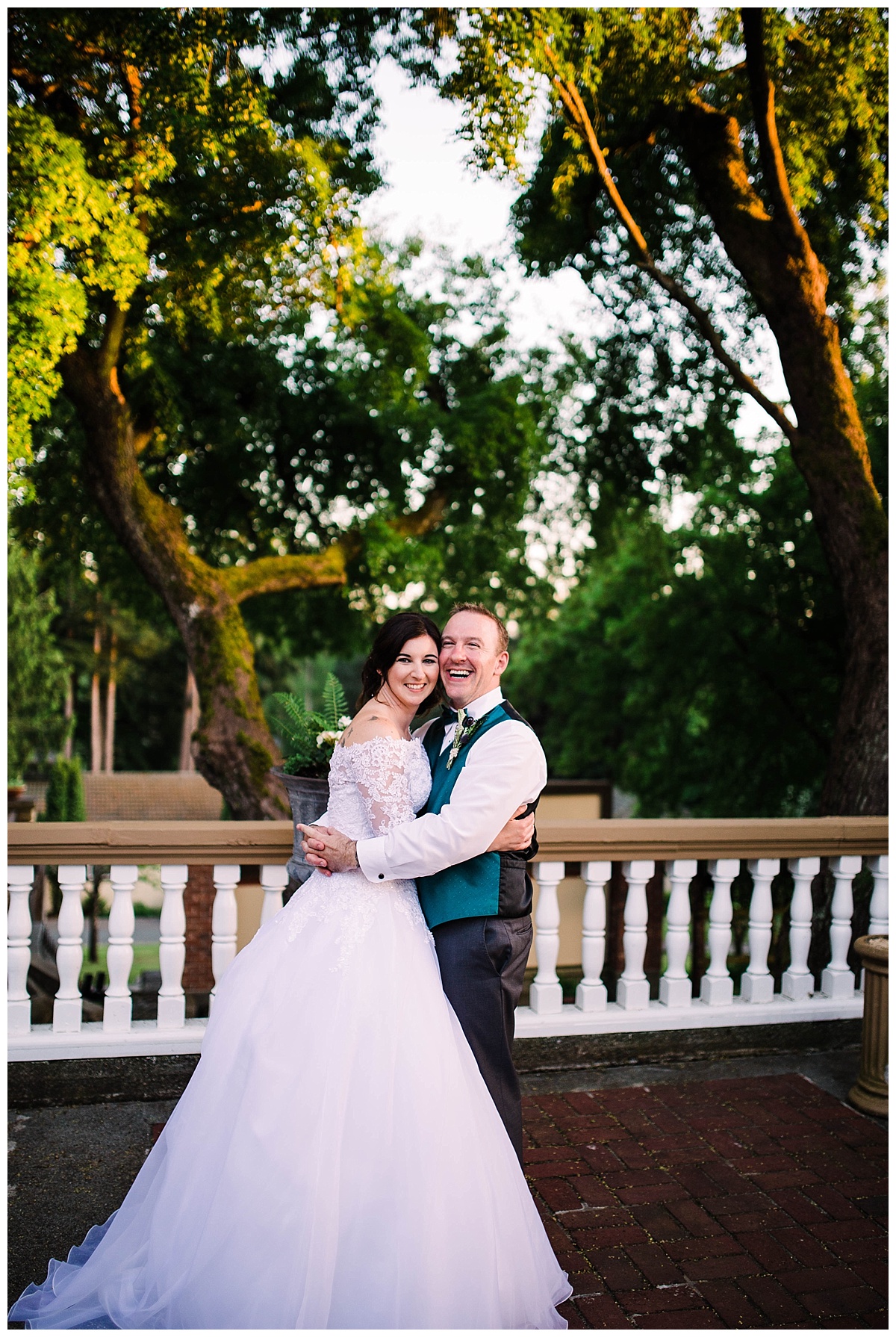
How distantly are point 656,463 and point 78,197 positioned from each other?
22.0ft

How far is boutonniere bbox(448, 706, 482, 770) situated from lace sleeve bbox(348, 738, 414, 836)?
6.7 inches

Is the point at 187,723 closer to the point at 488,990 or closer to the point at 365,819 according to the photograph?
the point at 365,819

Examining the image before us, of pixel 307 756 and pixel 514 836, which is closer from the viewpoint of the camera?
pixel 514 836

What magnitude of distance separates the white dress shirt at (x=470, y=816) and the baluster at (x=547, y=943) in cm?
153

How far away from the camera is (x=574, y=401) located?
11266 millimetres

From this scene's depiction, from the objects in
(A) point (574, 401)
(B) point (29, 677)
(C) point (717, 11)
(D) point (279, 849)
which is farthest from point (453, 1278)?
(B) point (29, 677)

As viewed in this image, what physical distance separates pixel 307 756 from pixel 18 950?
1.53 m

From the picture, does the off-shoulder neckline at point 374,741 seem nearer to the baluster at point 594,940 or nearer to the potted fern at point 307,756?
the potted fern at point 307,756

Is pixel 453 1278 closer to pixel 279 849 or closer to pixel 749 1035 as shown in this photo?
pixel 279 849

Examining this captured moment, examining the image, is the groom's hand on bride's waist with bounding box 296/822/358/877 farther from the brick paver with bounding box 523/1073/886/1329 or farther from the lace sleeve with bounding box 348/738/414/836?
the brick paver with bounding box 523/1073/886/1329

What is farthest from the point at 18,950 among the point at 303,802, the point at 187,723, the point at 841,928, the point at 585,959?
the point at 187,723

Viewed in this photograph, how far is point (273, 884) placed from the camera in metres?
4.20

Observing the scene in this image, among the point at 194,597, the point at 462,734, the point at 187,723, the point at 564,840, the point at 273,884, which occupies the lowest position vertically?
the point at 187,723

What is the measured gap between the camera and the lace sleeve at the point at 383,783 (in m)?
2.90
